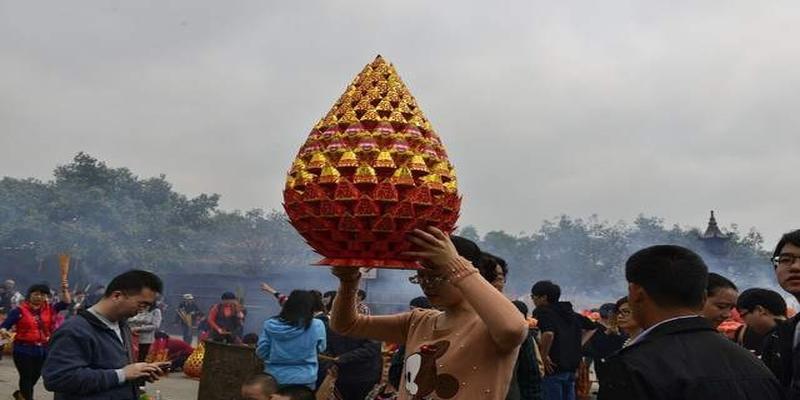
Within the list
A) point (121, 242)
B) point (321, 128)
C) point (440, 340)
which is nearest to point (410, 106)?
point (321, 128)

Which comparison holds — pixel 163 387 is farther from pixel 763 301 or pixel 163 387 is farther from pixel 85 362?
pixel 763 301

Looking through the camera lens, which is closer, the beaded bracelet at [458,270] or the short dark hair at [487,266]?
the beaded bracelet at [458,270]

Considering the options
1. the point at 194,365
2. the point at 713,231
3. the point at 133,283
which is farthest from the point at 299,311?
the point at 713,231

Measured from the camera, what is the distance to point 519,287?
140ft

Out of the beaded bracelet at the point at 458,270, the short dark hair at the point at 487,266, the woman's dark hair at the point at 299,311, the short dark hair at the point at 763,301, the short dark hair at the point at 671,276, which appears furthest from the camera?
the woman's dark hair at the point at 299,311

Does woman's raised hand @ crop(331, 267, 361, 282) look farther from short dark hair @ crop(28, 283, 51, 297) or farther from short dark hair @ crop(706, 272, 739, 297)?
short dark hair @ crop(28, 283, 51, 297)

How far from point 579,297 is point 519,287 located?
12.2ft

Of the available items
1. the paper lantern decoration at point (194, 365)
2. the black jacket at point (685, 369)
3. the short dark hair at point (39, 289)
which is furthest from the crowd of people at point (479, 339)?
the paper lantern decoration at point (194, 365)

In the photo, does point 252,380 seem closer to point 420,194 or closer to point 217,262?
point 420,194

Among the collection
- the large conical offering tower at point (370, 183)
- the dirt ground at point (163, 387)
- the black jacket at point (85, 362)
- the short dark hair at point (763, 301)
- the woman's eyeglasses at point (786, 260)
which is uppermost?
the large conical offering tower at point (370, 183)

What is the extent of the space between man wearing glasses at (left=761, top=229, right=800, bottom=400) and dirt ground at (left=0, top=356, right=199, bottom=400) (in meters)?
8.17

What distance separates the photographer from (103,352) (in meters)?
4.40

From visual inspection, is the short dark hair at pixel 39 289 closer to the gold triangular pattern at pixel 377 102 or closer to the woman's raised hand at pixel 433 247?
the gold triangular pattern at pixel 377 102

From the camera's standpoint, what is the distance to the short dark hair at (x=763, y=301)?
566cm
